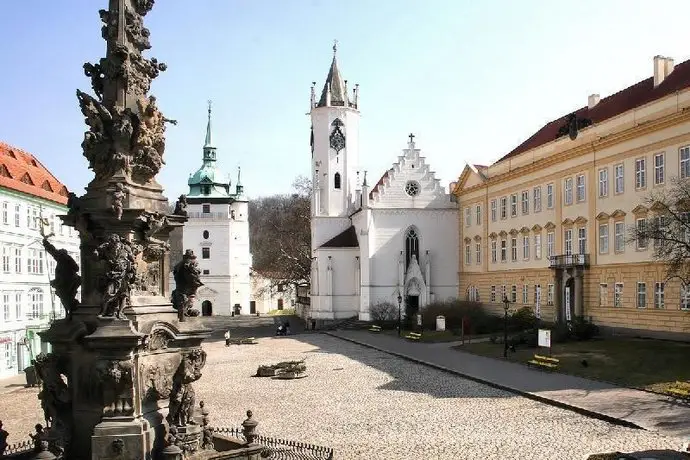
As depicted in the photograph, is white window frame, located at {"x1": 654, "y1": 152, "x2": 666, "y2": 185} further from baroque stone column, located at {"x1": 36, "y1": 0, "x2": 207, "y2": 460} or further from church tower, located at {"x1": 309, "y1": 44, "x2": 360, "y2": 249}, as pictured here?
church tower, located at {"x1": 309, "y1": 44, "x2": 360, "y2": 249}

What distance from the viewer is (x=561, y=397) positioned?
73.7 feet

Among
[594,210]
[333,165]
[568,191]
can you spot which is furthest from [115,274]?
[333,165]

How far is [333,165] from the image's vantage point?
6706cm

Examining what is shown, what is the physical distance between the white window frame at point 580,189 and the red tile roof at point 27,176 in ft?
98.3

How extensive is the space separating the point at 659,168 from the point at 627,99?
8.67 meters

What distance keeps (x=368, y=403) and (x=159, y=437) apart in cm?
1212

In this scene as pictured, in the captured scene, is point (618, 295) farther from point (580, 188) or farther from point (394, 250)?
point (394, 250)

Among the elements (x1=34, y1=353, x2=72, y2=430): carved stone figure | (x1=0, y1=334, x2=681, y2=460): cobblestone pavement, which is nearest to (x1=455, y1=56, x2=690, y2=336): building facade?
(x1=0, y1=334, x2=681, y2=460): cobblestone pavement

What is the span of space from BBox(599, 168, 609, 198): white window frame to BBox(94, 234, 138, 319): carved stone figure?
3354cm

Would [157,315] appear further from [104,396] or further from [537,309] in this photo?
[537,309]

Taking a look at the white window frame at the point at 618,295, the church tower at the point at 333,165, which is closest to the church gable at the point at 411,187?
the church tower at the point at 333,165

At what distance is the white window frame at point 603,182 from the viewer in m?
40.1

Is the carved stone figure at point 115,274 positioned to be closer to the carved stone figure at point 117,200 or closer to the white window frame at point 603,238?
the carved stone figure at point 117,200

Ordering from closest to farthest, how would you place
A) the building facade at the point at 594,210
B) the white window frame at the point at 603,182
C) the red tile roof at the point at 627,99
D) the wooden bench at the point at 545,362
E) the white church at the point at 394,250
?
the wooden bench at the point at 545,362 → the building facade at the point at 594,210 → the red tile roof at the point at 627,99 → the white window frame at the point at 603,182 → the white church at the point at 394,250
